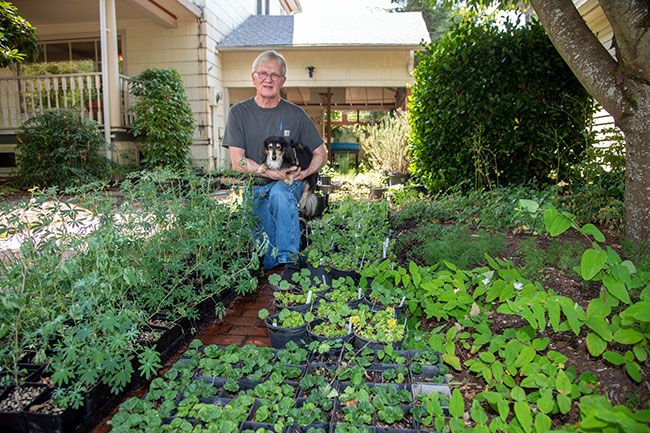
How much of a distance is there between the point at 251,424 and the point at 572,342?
Result: 1323mm

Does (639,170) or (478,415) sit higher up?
(639,170)

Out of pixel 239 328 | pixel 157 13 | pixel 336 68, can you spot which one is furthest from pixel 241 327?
pixel 336 68

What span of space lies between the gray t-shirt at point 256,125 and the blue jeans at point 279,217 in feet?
0.97

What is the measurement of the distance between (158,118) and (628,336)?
297 inches

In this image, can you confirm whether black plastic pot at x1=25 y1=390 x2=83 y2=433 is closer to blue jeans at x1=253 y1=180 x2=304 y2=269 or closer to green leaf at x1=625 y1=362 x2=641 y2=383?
green leaf at x1=625 y1=362 x2=641 y2=383

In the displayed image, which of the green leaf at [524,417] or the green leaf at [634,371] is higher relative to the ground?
the green leaf at [634,371]

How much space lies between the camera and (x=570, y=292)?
245cm

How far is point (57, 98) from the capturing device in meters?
7.96

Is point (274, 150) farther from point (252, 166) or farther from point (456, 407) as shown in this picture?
point (456, 407)

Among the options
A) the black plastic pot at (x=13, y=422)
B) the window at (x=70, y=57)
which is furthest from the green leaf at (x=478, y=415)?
the window at (x=70, y=57)

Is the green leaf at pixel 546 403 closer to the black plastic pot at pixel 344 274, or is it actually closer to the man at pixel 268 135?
the black plastic pot at pixel 344 274

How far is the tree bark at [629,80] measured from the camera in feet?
9.52

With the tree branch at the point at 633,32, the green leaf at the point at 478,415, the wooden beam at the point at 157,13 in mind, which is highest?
the wooden beam at the point at 157,13

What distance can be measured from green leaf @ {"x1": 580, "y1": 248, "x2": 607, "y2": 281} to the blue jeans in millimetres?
2218
